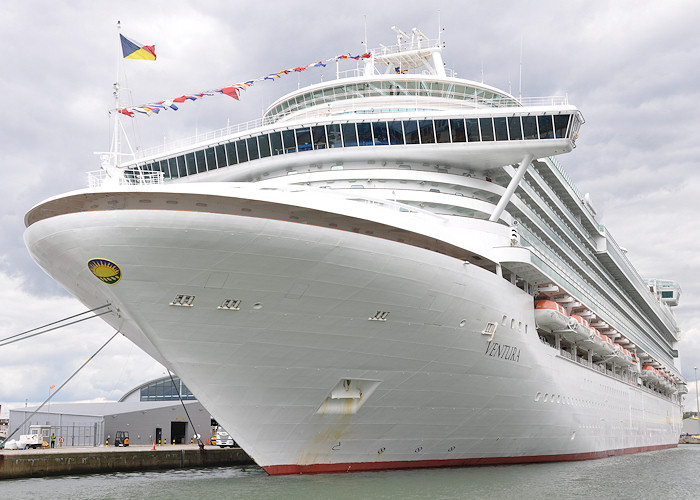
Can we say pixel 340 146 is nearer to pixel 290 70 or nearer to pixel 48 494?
pixel 290 70

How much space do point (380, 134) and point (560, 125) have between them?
5246mm

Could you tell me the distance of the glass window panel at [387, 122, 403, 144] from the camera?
2123 centimetres

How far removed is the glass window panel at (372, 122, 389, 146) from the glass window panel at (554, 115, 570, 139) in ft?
16.2

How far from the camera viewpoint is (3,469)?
853 inches

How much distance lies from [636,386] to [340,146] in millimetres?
29167

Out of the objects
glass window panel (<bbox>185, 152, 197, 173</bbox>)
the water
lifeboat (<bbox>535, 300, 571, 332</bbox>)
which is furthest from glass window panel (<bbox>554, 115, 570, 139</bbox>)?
glass window panel (<bbox>185, 152, 197, 173</bbox>)

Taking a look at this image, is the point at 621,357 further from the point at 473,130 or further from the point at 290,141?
the point at 290,141

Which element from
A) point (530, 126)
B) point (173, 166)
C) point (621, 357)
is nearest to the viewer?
point (530, 126)

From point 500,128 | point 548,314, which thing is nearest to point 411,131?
point 500,128

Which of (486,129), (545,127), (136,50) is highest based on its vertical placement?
(136,50)

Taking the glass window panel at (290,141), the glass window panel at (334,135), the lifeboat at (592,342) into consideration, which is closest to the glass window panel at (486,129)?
the glass window panel at (334,135)

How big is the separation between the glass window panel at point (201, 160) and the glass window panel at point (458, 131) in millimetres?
8157

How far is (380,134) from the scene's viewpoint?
21234 millimetres

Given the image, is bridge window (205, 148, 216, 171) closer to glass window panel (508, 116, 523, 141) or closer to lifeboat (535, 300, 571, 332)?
glass window panel (508, 116, 523, 141)
